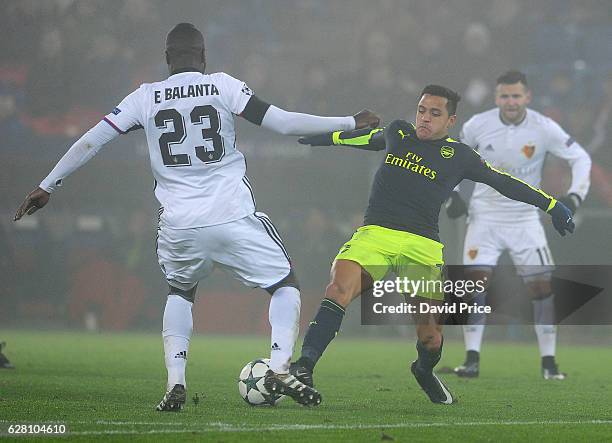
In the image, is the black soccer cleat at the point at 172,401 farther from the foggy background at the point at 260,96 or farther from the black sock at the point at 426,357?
the foggy background at the point at 260,96

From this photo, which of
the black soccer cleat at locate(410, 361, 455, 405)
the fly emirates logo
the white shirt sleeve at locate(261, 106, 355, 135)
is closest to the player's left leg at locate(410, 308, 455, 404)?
the black soccer cleat at locate(410, 361, 455, 405)

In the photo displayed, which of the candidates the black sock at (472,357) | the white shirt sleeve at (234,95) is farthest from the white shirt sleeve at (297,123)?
the black sock at (472,357)

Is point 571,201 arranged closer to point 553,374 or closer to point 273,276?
point 553,374

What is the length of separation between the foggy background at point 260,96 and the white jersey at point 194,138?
351 inches

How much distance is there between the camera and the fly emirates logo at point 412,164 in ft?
24.7

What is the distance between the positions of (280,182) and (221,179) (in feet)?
32.0

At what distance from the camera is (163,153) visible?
6.61 m

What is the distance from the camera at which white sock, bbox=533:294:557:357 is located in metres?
10.3

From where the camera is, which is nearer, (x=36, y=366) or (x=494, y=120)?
(x=36, y=366)

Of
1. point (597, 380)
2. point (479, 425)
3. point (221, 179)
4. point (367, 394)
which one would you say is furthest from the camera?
point (597, 380)

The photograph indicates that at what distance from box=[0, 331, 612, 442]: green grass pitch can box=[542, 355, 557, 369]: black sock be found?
189mm

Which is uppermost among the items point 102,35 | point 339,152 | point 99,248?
point 102,35

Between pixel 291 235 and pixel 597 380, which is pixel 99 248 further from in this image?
pixel 597 380

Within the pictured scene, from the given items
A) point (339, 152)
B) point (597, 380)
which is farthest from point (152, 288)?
point (597, 380)
